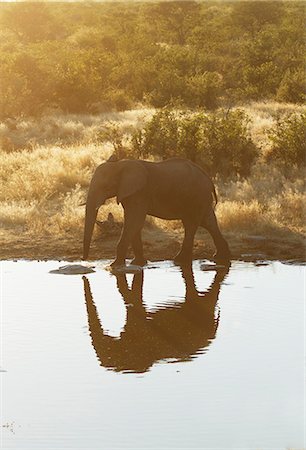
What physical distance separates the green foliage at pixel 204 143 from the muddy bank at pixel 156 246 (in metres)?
6.29

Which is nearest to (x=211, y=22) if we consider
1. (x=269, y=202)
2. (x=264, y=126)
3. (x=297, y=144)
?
(x=264, y=126)

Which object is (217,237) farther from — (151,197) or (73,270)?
(73,270)

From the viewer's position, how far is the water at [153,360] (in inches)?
331

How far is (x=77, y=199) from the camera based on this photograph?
2117 cm

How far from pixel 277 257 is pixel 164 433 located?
971cm

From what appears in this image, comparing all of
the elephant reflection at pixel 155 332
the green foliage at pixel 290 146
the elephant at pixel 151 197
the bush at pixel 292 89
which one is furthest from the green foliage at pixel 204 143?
the bush at pixel 292 89

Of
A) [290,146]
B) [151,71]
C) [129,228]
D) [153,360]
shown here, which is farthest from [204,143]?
[151,71]

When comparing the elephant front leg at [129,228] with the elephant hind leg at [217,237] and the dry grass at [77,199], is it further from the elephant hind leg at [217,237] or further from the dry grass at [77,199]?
the dry grass at [77,199]

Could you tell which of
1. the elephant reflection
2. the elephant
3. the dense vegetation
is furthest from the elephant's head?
the dense vegetation

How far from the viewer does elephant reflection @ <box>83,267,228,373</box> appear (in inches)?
433

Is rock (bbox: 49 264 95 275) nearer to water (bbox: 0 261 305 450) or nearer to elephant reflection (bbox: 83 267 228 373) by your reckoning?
water (bbox: 0 261 305 450)

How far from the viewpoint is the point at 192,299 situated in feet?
47.2

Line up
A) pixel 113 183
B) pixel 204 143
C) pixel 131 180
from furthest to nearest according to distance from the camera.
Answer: pixel 204 143, pixel 113 183, pixel 131 180

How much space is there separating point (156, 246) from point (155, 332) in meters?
6.25
